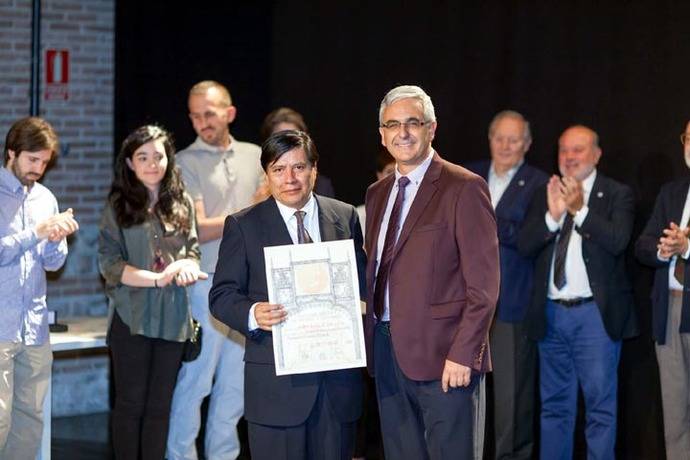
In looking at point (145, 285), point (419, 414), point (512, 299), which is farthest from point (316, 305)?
point (512, 299)

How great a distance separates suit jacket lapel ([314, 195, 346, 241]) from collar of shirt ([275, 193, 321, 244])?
0.05ft

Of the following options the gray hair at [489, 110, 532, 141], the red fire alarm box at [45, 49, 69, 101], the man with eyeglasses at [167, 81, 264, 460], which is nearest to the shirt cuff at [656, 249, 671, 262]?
the gray hair at [489, 110, 532, 141]

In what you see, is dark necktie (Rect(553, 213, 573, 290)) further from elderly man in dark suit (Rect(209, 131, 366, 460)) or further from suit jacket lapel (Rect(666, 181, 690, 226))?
elderly man in dark suit (Rect(209, 131, 366, 460))

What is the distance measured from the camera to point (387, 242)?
435 cm

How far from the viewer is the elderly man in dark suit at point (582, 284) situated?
6.05 meters

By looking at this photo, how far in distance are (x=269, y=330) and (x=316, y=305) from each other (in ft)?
0.60

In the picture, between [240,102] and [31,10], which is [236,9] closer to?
[240,102]

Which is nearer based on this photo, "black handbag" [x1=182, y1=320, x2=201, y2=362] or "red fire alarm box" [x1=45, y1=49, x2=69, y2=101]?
"black handbag" [x1=182, y1=320, x2=201, y2=362]

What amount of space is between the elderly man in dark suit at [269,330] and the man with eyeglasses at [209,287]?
1977 mm

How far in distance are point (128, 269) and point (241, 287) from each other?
154cm

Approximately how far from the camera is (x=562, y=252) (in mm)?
6137

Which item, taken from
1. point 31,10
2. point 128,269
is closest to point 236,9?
point 31,10

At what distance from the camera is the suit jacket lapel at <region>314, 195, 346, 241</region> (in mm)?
4324

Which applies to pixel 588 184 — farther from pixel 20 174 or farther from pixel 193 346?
pixel 20 174
